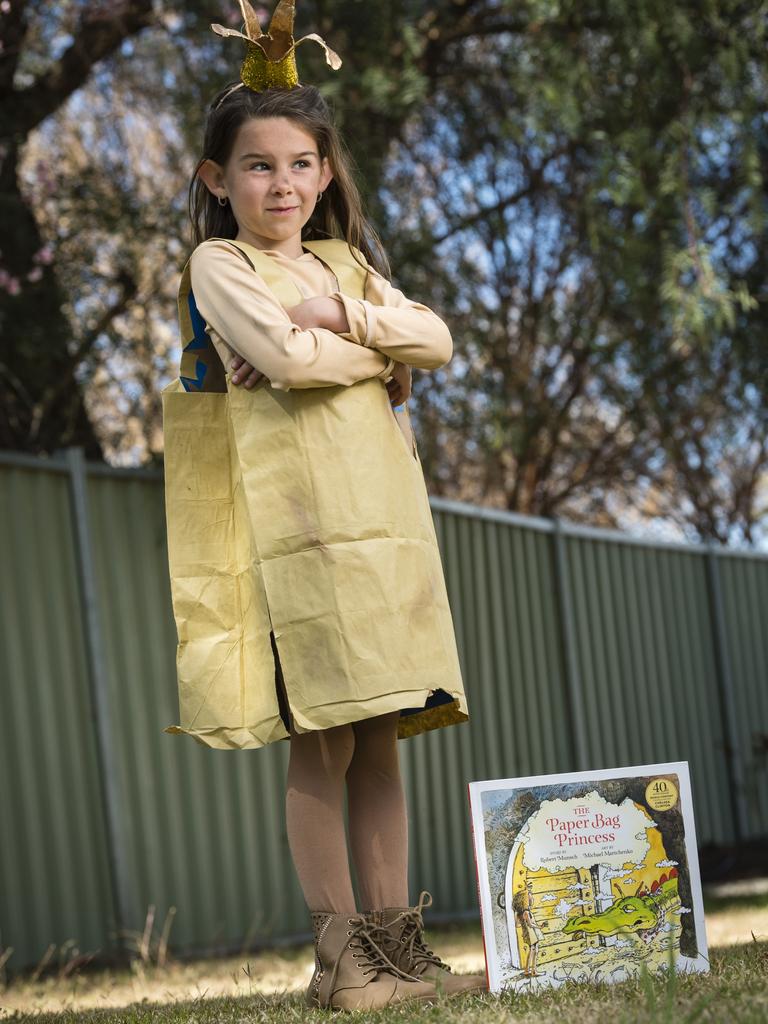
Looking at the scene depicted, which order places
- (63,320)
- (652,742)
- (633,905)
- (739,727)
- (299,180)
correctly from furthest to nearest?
(739,727), (652,742), (63,320), (299,180), (633,905)

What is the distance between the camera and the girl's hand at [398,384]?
8.02 ft

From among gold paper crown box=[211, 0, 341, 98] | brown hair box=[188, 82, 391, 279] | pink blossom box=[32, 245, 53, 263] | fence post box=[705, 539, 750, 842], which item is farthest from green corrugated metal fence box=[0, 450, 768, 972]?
gold paper crown box=[211, 0, 341, 98]

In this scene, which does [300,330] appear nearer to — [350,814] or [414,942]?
[350,814]

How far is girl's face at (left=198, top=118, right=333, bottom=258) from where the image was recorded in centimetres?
242

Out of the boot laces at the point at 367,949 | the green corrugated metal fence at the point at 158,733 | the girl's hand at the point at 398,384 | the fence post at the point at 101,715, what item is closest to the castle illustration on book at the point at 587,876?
the boot laces at the point at 367,949

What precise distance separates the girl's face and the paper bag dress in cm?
8

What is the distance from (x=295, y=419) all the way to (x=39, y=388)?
3.48 metres

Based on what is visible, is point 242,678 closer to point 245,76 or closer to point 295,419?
point 295,419

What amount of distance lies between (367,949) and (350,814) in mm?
263

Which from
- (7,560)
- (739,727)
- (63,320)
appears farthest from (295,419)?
(739,727)

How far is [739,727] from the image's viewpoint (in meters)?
8.69

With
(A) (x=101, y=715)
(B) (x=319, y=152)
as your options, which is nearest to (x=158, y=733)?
(A) (x=101, y=715)

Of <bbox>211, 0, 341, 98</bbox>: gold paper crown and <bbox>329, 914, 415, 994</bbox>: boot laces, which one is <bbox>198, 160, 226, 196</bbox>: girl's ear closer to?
<bbox>211, 0, 341, 98</bbox>: gold paper crown

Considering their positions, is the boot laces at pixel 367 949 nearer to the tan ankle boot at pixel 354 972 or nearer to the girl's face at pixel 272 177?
the tan ankle boot at pixel 354 972
